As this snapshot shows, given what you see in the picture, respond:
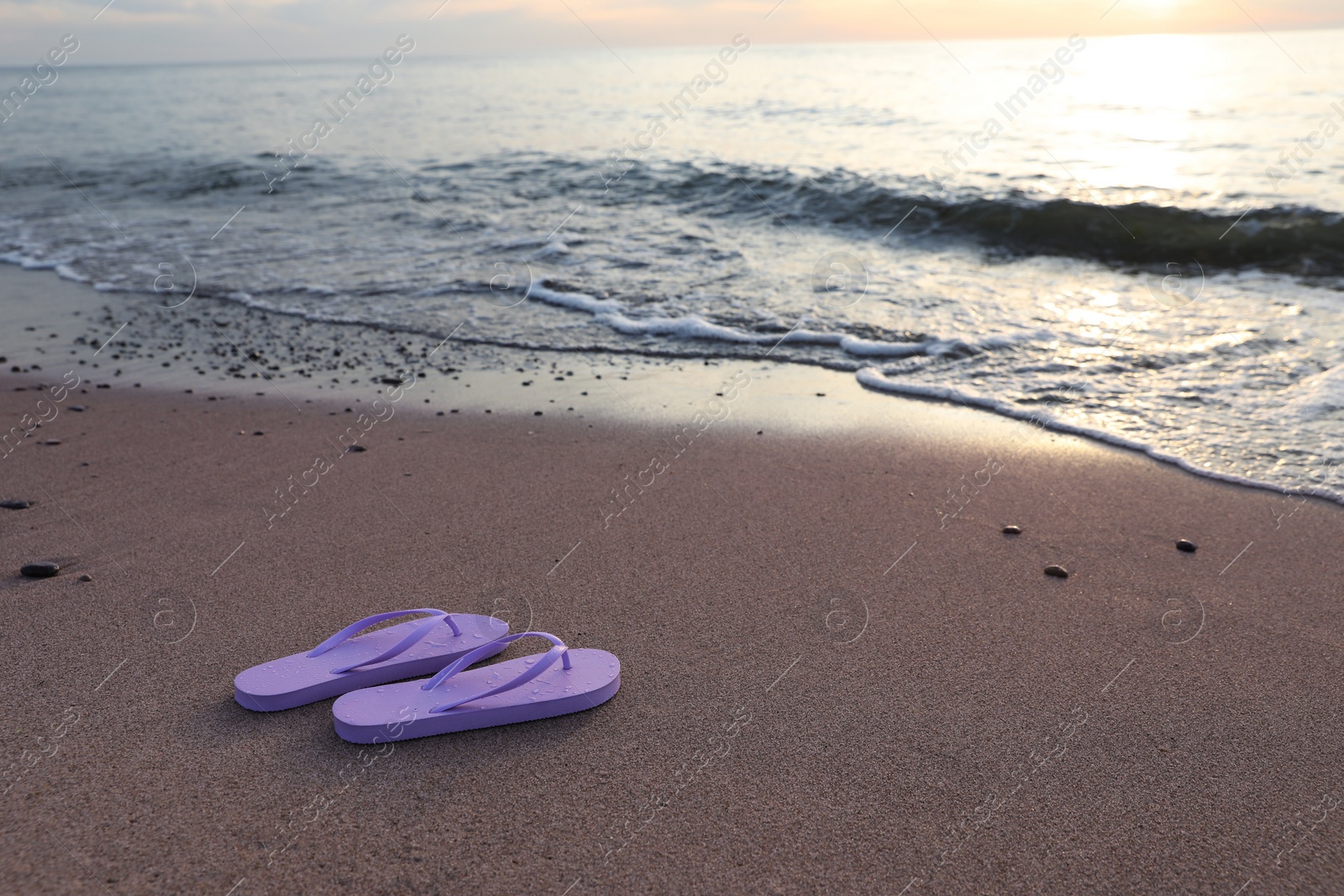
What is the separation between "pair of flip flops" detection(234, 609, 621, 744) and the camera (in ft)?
7.85

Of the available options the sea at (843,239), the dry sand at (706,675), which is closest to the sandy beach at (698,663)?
the dry sand at (706,675)

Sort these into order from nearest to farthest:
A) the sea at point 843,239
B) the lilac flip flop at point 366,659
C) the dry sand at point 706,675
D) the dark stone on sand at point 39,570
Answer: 1. the dry sand at point 706,675
2. the lilac flip flop at point 366,659
3. the dark stone on sand at point 39,570
4. the sea at point 843,239

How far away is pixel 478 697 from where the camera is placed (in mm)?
2451

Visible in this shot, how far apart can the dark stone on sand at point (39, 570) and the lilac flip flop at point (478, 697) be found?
151 centimetres

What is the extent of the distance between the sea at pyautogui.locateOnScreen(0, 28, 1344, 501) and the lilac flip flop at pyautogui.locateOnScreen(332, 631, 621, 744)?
136 inches

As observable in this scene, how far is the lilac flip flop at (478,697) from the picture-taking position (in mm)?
2363

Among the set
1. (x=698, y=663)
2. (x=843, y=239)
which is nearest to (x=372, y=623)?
(x=698, y=663)

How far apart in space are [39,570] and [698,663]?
2.46 metres

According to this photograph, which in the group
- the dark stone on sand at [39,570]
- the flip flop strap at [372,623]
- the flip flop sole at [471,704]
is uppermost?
the dark stone on sand at [39,570]

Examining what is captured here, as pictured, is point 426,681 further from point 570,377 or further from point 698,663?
point 570,377

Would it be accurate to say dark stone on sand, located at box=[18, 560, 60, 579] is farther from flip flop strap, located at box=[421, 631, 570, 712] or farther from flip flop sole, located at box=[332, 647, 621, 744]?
flip flop strap, located at box=[421, 631, 570, 712]

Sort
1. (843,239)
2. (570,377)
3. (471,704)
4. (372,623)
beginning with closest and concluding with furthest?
(471,704), (372,623), (570,377), (843,239)

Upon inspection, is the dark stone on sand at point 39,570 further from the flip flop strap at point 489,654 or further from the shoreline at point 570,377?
the shoreline at point 570,377

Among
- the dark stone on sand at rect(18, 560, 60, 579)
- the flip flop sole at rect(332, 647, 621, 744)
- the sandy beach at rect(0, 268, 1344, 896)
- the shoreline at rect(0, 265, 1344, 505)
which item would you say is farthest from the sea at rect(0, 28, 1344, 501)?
the dark stone on sand at rect(18, 560, 60, 579)
